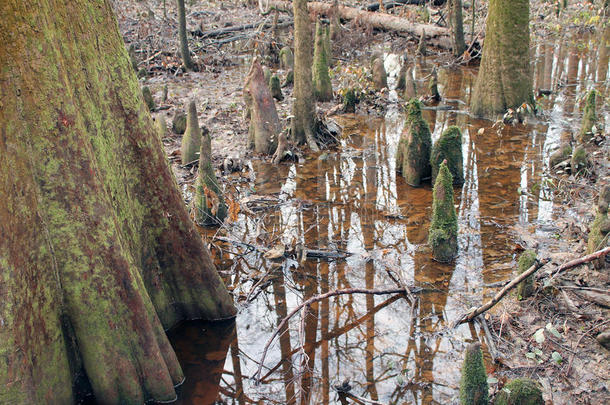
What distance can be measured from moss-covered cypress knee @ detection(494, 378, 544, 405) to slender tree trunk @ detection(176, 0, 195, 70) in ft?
41.0

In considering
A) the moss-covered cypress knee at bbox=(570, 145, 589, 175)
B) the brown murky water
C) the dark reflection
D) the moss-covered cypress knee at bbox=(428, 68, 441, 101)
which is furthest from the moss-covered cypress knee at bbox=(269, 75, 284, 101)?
the dark reflection

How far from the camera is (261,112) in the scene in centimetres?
901

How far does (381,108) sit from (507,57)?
8.95 feet

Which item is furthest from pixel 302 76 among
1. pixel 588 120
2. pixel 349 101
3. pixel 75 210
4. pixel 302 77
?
pixel 75 210

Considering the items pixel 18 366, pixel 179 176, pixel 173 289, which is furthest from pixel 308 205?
pixel 18 366

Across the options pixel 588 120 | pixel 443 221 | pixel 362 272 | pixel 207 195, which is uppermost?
pixel 588 120

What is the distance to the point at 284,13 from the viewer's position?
2109 centimetres

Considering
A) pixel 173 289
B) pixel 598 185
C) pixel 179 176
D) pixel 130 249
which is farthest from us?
pixel 179 176

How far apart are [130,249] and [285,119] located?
6.21 meters

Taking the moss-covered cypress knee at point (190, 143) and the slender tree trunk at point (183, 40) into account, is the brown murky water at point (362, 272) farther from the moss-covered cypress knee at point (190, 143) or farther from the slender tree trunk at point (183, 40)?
the slender tree trunk at point (183, 40)

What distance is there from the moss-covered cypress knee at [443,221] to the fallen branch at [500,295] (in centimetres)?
106

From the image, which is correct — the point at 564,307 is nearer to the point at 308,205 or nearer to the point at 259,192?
the point at 308,205

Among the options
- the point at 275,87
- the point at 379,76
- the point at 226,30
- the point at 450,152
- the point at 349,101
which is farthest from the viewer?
the point at 226,30

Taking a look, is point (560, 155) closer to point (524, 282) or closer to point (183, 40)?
point (524, 282)
